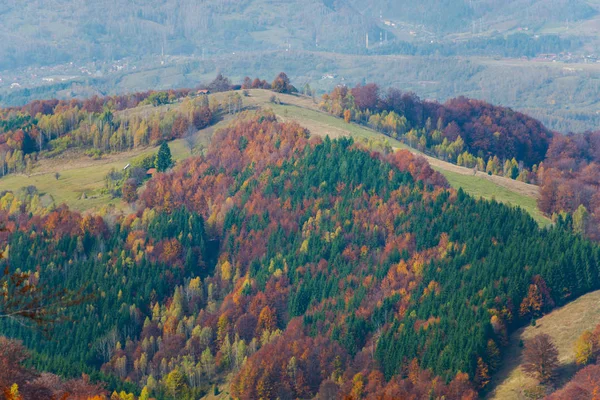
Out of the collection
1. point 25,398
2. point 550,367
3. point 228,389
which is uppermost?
point 25,398

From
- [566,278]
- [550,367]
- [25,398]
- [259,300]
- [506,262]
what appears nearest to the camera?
[25,398]

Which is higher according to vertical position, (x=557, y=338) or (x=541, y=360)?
(x=541, y=360)

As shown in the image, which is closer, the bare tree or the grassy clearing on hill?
the bare tree

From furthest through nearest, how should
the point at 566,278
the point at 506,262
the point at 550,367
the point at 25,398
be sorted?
1. the point at 506,262
2. the point at 566,278
3. the point at 550,367
4. the point at 25,398

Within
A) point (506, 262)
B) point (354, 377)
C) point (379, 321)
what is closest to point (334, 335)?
point (379, 321)

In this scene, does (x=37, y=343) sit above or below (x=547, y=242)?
below

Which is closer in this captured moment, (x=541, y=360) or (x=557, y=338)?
(x=541, y=360)

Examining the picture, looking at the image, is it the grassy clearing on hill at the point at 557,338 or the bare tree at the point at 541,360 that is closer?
the bare tree at the point at 541,360

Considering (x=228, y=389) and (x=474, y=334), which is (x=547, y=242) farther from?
(x=228, y=389)
